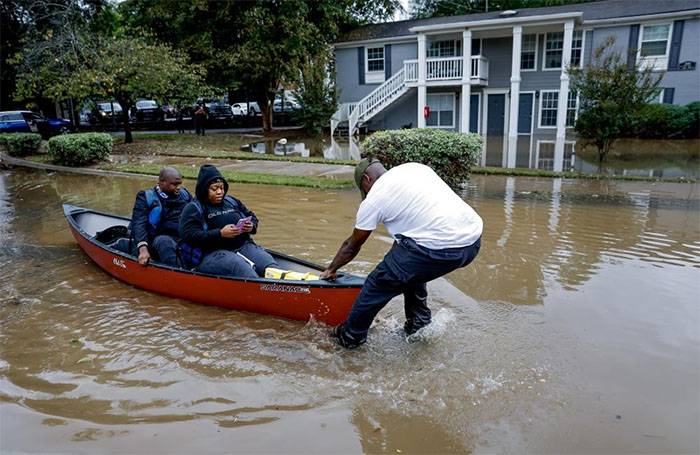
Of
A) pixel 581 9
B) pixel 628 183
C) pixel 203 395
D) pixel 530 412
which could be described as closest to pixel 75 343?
pixel 203 395

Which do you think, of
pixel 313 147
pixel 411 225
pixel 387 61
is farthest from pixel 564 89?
pixel 411 225

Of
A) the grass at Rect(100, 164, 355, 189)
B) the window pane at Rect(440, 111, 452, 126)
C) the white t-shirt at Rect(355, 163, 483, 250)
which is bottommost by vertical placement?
the grass at Rect(100, 164, 355, 189)

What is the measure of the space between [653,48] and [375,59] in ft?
41.7

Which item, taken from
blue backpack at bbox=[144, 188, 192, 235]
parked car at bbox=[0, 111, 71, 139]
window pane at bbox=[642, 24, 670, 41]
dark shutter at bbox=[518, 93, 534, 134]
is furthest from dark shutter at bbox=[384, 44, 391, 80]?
blue backpack at bbox=[144, 188, 192, 235]

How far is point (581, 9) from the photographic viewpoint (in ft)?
84.4

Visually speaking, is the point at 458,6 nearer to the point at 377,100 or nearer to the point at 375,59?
the point at 375,59

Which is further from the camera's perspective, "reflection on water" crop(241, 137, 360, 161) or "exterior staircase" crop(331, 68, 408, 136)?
"exterior staircase" crop(331, 68, 408, 136)

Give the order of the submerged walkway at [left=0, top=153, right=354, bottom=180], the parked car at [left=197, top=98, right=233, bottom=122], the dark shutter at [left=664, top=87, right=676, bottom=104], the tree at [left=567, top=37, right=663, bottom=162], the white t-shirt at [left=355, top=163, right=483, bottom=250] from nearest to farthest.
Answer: the white t-shirt at [left=355, top=163, right=483, bottom=250], the tree at [left=567, top=37, right=663, bottom=162], the submerged walkway at [left=0, top=153, right=354, bottom=180], the dark shutter at [left=664, top=87, right=676, bottom=104], the parked car at [left=197, top=98, right=233, bottom=122]

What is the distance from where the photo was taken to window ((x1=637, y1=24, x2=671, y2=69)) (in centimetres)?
2300

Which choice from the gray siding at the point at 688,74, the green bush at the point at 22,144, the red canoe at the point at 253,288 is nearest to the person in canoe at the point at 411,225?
the red canoe at the point at 253,288

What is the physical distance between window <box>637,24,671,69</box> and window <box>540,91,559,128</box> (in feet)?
12.5

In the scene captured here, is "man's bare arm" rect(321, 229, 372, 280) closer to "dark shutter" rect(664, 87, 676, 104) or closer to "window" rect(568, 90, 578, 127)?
"window" rect(568, 90, 578, 127)

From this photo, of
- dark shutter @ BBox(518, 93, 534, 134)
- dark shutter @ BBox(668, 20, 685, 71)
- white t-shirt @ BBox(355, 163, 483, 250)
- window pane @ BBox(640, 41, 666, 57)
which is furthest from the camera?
dark shutter @ BBox(518, 93, 534, 134)

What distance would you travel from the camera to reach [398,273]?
4.40m
